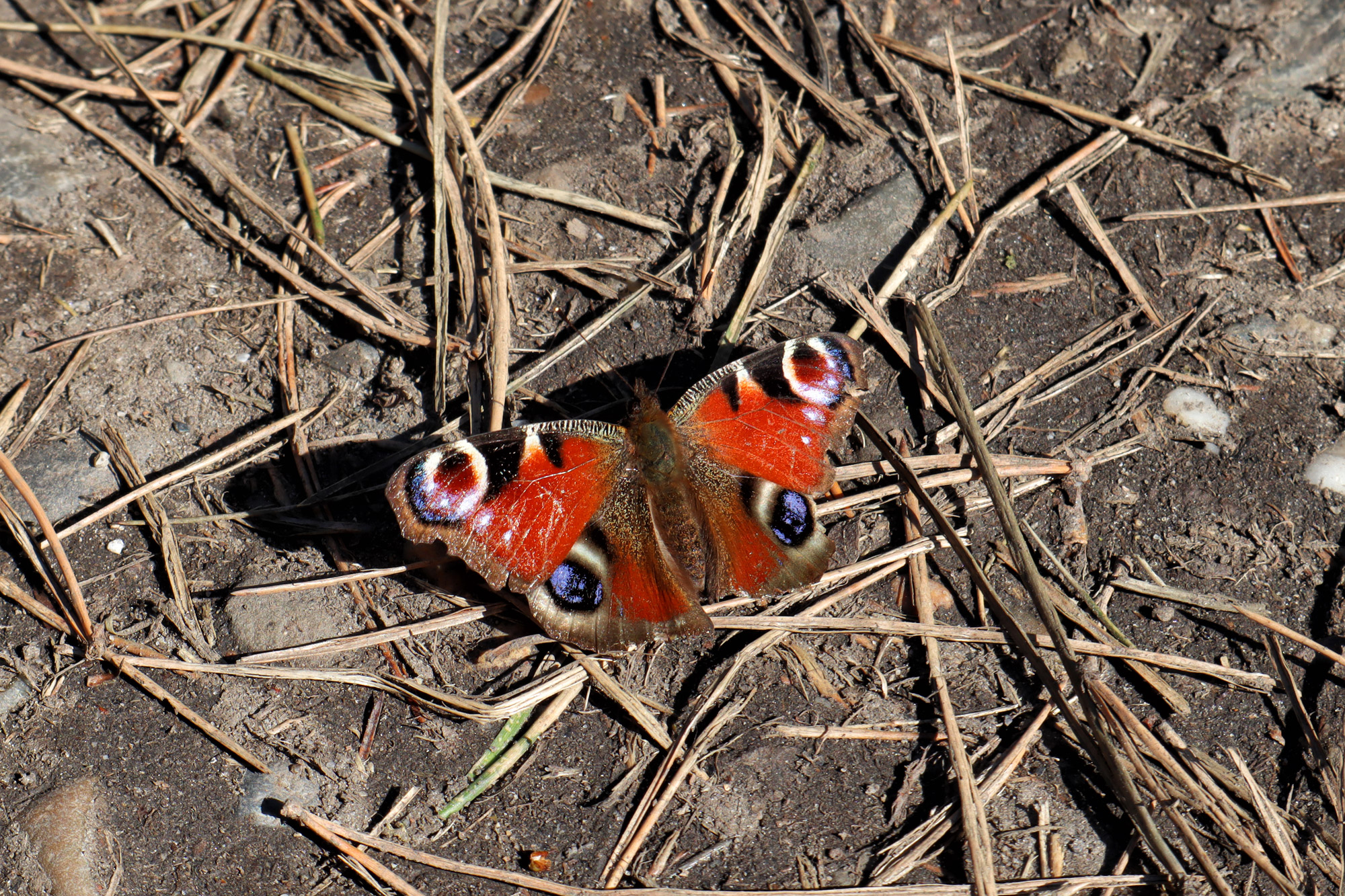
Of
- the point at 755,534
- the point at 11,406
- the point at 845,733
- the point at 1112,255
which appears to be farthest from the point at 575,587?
the point at 1112,255

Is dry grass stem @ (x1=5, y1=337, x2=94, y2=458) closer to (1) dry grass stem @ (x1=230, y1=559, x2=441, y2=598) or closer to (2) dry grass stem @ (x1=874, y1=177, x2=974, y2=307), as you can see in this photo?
(1) dry grass stem @ (x1=230, y1=559, x2=441, y2=598)

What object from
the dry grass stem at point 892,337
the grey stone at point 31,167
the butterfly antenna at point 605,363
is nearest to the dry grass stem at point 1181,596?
the dry grass stem at point 892,337

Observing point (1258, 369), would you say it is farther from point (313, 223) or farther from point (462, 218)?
point (313, 223)

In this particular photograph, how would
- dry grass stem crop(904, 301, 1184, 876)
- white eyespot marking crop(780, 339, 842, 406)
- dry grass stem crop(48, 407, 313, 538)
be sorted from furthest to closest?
dry grass stem crop(48, 407, 313, 538) < white eyespot marking crop(780, 339, 842, 406) < dry grass stem crop(904, 301, 1184, 876)

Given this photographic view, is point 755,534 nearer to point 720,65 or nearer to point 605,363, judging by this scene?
point 605,363

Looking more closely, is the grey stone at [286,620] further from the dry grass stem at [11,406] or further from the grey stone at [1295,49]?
the grey stone at [1295,49]

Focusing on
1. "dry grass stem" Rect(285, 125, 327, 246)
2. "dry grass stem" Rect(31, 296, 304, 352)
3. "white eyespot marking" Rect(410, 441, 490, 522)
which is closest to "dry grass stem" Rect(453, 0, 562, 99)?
"dry grass stem" Rect(285, 125, 327, 246)

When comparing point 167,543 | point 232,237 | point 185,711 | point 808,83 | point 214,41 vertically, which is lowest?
point 185,711
